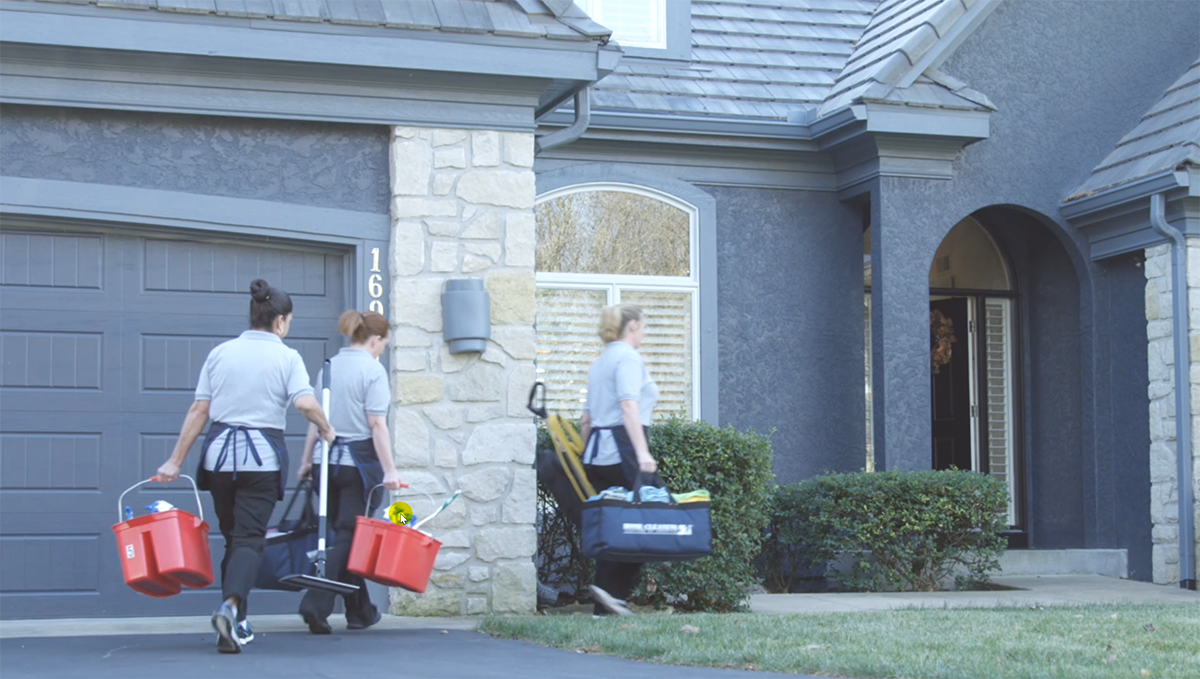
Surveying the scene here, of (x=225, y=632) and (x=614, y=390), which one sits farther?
(x=614, y=390)

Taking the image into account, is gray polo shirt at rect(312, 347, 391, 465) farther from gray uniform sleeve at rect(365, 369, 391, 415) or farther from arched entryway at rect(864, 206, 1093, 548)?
arched entryway at rect(864, 206, 1093, 548)

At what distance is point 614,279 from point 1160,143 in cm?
423

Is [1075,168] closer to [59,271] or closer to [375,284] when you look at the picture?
[375,284]

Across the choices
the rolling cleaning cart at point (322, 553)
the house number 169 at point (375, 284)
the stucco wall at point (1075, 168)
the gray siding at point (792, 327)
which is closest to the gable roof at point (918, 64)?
the stucco wall at point (1075, 168)

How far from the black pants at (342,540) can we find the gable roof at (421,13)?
266cm

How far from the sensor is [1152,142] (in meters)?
10.8

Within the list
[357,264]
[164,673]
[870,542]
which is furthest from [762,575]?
[164,673]

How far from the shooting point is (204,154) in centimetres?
805

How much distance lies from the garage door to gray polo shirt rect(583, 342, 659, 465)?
206cm

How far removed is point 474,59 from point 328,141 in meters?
0.98

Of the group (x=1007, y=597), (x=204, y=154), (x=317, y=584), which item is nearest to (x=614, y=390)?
(x=317, y=584)

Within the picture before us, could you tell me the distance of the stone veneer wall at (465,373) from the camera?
8086 mm

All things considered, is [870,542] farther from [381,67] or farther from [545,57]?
[381,67]

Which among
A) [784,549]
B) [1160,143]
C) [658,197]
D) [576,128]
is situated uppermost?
[1160,143]
